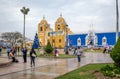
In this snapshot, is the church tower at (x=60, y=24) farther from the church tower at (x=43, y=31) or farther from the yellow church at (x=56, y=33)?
the church tower at (x=43, y=31)

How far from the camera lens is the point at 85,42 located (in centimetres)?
9038

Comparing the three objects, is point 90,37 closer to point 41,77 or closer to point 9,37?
point 9,37

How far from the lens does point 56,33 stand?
333ft

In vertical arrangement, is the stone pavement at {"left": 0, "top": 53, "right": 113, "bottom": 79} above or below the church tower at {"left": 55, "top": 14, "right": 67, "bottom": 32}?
below

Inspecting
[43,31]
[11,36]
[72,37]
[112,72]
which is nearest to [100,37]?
[72,37]

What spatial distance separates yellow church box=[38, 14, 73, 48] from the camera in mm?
100500

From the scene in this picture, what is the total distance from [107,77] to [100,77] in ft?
1.14

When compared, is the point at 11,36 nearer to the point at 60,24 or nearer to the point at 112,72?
the point at 60,24

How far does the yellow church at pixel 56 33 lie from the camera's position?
100m

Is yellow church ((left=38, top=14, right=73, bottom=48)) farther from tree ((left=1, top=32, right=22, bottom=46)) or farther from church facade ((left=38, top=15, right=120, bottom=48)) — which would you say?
tree ((left=1, top=32, right=22, bottom=46))

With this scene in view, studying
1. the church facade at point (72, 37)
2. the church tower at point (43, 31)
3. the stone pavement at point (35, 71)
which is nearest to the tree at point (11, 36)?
the church facade at point (72, 37)

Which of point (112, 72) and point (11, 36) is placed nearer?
point (112, 72)

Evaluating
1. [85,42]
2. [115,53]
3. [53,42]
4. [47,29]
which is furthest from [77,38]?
[115,53]

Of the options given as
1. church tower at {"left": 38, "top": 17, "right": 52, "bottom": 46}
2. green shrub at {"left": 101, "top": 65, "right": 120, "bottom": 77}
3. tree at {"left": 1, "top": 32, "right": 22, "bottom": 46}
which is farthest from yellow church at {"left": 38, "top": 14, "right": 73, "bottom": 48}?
green shrub at {"left": 101, "top": 65, "right": 120, "bottom": 77}
